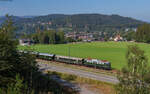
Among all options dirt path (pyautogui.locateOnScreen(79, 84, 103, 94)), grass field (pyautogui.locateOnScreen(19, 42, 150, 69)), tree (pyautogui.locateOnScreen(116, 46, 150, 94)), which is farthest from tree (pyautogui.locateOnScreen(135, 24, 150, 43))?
tree (pyautogui.locateOnScreen(116, 46, 150, 94))

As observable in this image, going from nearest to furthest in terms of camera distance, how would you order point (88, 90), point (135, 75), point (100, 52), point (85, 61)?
point (135, 75), point (88, 90), point (85, 61), point (100, 52)

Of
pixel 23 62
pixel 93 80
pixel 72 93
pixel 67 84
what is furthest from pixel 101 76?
pixel 23 62

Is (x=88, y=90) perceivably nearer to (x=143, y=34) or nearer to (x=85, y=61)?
(x=85, y=61)

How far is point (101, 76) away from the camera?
1359 inches

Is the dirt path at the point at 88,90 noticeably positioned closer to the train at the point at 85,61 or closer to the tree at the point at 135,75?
the train at the point at 85,61

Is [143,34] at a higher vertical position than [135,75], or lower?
higher

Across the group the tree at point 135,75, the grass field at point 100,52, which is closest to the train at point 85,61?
the grass field at point 100,52

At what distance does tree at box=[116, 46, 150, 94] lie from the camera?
11.4 metres

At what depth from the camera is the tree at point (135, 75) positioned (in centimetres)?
1145

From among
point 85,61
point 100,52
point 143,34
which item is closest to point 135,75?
point 85,61

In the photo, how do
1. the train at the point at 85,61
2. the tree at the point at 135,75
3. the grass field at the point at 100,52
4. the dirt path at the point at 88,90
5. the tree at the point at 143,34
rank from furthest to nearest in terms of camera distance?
1. the tree at the point at 143,34
2. the grass field at the point at 100,52
3. the train at the point at 85,61
4. the dirt path at the point at 88,90
5. the tree at the point at 135,75

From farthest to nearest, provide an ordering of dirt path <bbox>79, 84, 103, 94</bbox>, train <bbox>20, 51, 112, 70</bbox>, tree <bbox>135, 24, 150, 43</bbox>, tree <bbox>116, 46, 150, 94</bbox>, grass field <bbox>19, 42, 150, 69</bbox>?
tree <bbox>135, 24, 150, 43</bbox>
grass field <bbox>19, 42, 150, 69</bbox>
train <bbox>20, 51, 112, 70</bbox>
dirt path <bbox>79, 84, 103, 94</bbox>
tree <bbox>116, 46, 150, 94</bbox>

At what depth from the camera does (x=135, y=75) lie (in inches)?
458

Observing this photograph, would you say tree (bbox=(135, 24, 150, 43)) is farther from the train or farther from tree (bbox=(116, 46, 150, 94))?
tree (bbox=(116, 46, 150, 94))
